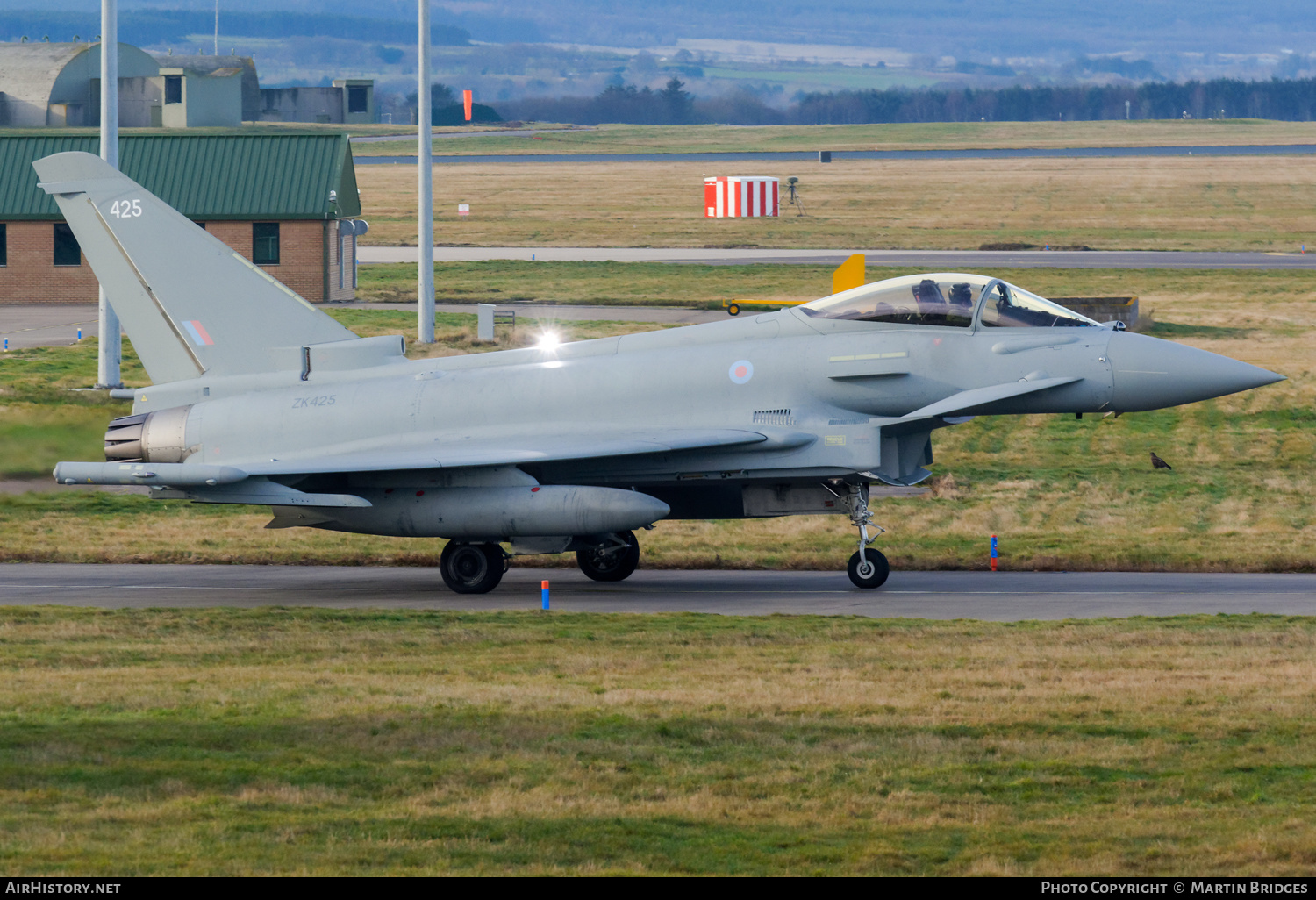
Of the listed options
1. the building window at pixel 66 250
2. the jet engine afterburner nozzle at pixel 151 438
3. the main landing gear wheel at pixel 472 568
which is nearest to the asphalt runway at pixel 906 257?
the building window at pixel 66 250

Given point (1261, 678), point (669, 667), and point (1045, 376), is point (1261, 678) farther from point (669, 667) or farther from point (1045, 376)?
point (1045, 376)

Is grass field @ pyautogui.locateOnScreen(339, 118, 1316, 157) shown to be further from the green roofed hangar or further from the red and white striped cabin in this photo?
the green roofed hangar

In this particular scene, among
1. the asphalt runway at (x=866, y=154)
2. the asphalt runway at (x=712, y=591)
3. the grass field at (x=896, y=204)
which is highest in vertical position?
the asphalt runway at (x=866, y=154)

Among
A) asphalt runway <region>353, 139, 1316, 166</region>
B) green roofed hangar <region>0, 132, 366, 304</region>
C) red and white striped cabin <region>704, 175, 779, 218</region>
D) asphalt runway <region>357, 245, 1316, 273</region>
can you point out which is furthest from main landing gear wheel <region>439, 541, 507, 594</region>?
asphalt runway <region>353, 139, 1316, 166</region>

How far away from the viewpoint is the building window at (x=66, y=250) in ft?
172

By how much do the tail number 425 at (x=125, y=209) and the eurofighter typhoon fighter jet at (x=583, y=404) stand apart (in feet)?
0.09

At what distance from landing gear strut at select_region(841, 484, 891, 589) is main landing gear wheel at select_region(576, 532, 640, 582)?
313cm

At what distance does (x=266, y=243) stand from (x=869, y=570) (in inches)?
A: 1421

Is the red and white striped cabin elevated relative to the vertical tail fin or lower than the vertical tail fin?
elevated

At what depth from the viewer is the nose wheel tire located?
2061 centimetres

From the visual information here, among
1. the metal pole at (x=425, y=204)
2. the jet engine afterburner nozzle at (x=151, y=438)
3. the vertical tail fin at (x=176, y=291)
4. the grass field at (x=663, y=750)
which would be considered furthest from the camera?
the metal pole at (x=425, y=204)

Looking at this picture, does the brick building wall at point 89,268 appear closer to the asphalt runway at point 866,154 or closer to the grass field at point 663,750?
the grass field at point 663,750

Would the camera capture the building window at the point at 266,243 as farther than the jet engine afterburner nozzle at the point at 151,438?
Yes

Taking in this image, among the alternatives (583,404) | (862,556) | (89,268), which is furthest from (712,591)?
(89,268)
